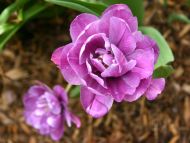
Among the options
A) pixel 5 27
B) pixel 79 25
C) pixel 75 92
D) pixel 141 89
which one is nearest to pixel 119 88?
pixel 141 89

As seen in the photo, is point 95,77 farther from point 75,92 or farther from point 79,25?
point 75,92

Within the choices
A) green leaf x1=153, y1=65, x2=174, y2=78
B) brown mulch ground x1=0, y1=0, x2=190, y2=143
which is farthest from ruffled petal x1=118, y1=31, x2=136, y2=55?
brown mulch ground x1=0, y1=0, x2=190, y2=143

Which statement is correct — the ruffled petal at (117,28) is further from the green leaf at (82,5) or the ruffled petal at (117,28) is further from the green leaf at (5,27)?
the green leaf at (5,27)

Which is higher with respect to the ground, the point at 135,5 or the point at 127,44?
the point at 127,44

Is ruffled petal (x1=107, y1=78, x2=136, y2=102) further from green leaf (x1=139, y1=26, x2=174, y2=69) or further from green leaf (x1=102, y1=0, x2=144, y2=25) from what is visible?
green leaf (x1=102, y1=0, x2=144, y2=25)

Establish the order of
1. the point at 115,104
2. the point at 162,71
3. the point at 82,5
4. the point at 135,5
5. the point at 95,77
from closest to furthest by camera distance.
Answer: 1. the point at 95,77
2. the point at 162,71
3. the point at 82,5
4. the point at 135,5
5. the point at 115,104

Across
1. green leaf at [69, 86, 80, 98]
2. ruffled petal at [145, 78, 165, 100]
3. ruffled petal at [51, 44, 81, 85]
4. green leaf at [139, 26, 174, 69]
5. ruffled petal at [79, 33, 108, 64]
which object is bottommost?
green leaf at [69, 86, 80, 98]

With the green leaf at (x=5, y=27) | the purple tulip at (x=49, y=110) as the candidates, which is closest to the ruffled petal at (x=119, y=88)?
the purple tulip at (x=49, y=110)
